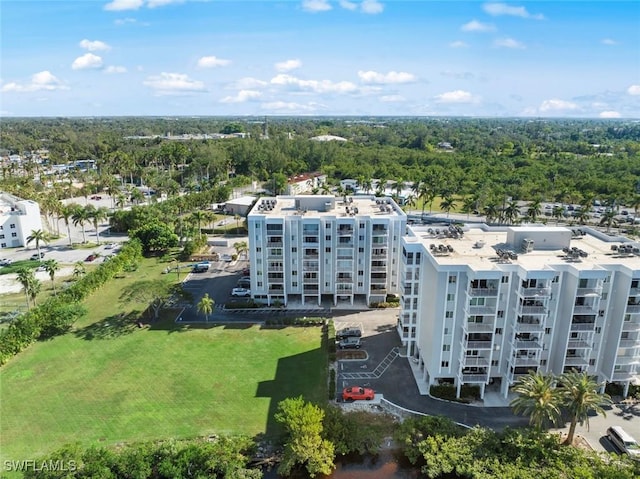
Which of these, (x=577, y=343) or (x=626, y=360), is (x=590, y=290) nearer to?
(x=577, y=343)

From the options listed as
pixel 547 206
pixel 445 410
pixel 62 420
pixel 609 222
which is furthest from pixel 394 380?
pixel 547 206

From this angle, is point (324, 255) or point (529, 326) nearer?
point (529, 326)

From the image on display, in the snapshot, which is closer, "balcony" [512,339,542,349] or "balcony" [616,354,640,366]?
"balcony" [512,339,542,349]

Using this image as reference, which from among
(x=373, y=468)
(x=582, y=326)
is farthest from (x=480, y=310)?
(x=373, y=468)

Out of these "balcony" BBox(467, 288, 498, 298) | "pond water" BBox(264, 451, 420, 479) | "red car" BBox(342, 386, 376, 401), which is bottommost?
"pond water" BBox(264, 451, 420, 479)

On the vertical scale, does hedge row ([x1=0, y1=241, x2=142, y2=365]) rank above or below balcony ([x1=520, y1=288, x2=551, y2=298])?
below

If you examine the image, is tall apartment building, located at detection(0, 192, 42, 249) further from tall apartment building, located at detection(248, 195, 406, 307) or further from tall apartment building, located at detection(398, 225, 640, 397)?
tall apartment building, located at detection(398, 225, 640, 397)

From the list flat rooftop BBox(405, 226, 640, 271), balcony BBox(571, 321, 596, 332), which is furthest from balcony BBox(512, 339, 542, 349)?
flat rooftop BBox(405, 226, 640, 271)
